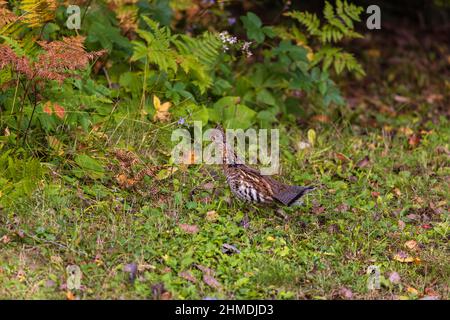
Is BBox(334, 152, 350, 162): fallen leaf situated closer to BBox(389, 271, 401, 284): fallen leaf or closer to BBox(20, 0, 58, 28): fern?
BBox(389, 271, 401, 284): fallen leaf

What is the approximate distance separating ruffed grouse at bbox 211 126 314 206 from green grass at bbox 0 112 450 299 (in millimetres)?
195

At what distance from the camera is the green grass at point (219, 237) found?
16.2 feet

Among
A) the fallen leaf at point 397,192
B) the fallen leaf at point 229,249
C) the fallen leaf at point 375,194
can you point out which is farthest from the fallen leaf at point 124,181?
the fallen leaf at point 397,192

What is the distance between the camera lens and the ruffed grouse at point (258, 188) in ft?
18.7

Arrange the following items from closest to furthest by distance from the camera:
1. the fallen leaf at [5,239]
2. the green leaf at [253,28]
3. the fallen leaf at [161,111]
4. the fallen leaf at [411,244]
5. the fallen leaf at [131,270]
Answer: the fallen leaf at [131,270] → the fallen leaf at [5,239] → the fallen leaf at [411,244] → the fallen leaf at [161,111] → the green leaf at [253,28]

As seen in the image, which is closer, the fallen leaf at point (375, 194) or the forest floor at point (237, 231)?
the forest floor at point (237, 231)

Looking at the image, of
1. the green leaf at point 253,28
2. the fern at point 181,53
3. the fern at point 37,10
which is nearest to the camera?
the fern at point 37,10

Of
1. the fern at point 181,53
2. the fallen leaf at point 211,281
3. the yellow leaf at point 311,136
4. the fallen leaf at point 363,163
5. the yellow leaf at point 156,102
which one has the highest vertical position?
the fern at point 181,53

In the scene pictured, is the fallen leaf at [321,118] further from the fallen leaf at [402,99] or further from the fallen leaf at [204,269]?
the fallen leaf at [204,269]

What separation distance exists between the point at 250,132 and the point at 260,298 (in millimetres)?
2641

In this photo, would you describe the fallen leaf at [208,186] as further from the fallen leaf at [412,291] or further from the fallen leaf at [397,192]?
the fallen leaf at [412,291]

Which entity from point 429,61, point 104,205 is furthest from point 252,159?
point 429,61

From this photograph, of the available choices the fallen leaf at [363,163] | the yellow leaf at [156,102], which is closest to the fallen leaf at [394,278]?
the fallen leaf at [363,163]

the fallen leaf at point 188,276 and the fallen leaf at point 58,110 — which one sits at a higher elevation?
the fallen leaf at point 58,110
